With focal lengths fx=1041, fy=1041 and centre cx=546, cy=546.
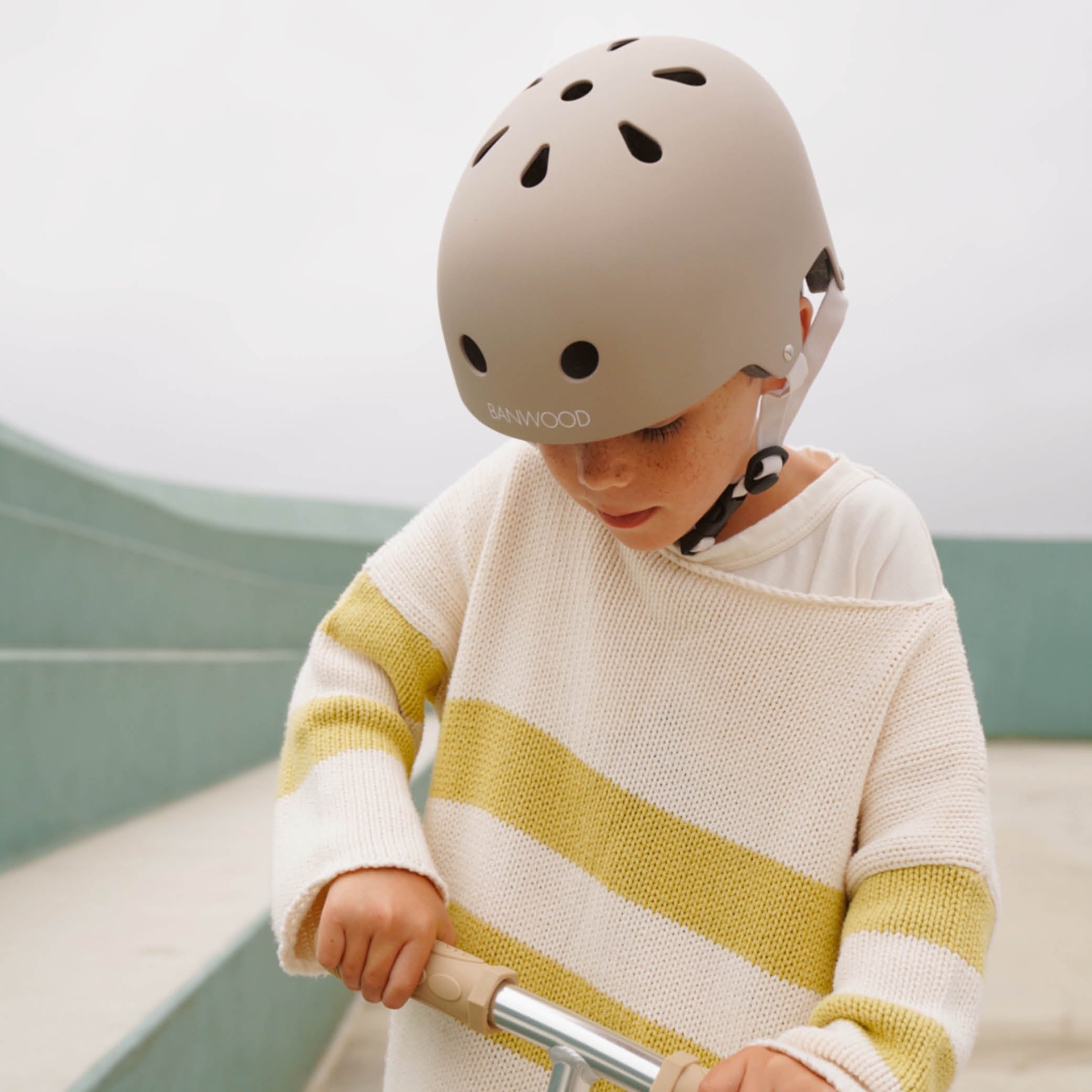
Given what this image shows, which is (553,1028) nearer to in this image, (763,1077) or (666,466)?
(763,1077)

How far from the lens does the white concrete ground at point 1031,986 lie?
87.7 inches

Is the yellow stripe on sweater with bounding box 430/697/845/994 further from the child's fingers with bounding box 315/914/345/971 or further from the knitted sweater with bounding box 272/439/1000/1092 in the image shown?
the child's fingers with bounding box 315/914/345/971

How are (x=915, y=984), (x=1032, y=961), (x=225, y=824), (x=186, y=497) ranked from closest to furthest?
(x=915, y=984)
(x=225, y=824)
(x=1032, y=961)
(x=186, y=497)

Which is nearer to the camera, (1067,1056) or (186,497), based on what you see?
(1067,1056)

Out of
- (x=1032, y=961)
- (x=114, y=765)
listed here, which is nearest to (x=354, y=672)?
(x=114, y=765)

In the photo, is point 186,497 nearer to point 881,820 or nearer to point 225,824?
point 225,824

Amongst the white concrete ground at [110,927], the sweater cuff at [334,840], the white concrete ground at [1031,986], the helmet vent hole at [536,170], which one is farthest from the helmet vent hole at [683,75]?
the white concrete ground at [110,927]

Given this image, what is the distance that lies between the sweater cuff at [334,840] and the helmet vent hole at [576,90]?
19.6 inches

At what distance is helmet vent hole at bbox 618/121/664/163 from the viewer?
2.28 ft

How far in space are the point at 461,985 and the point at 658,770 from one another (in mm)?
225

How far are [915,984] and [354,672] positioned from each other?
18.2 inches

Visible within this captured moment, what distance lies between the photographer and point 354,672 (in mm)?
838

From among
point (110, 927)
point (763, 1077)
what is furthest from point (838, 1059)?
point (110, 927)

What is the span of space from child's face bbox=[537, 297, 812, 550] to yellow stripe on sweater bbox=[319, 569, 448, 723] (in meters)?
0.21
